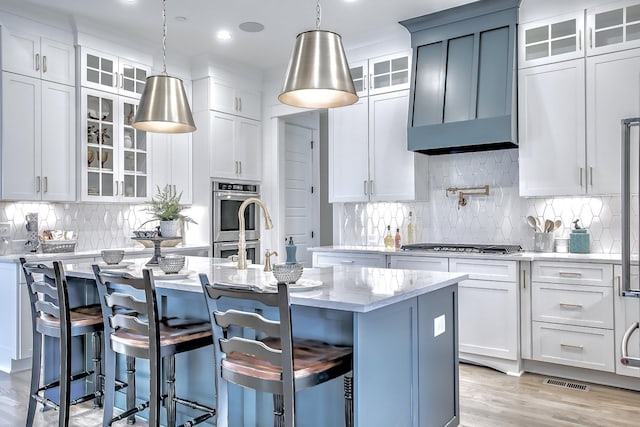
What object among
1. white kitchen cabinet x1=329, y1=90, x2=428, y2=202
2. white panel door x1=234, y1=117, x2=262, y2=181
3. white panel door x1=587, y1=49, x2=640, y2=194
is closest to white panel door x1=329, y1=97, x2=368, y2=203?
white kitchen cabinet x1=329, y1=90, x2=428, y2=202

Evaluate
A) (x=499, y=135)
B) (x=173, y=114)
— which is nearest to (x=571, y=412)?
(x=499, y=135)

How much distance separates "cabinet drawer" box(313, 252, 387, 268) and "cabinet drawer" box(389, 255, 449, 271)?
109 mm

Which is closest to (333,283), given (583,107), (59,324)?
(59,324)

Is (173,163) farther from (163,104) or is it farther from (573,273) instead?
(573,273)

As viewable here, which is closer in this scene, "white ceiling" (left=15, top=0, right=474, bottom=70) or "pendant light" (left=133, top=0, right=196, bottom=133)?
"pendant light" (left=133, top=0, right=196, bottom=133)

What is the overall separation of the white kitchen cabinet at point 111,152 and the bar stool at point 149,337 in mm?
2571

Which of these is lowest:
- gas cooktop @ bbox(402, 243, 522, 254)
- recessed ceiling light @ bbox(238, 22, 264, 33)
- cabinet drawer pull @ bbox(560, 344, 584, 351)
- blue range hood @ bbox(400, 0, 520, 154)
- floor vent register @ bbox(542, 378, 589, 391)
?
floor vent register @ bbox(542, 378, 589, 391)

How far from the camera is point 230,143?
19.1 feet

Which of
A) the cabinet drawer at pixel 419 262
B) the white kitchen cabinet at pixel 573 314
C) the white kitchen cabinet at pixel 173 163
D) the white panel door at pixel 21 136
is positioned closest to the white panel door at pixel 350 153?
the cabinet drawer at pixel 419 262

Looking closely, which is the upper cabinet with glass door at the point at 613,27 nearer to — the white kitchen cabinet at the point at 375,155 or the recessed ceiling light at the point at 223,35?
the white kitchen cabinet at the point at 375,155

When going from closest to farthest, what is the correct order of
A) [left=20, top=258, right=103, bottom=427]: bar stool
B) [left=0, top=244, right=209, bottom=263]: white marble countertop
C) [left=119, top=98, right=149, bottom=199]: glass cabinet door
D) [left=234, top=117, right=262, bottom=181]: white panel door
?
[left=20, top=258, right=103, bottom=427]: bar stool, [left=0, top=244, right=209, bottom=263]: white marble countertop, [left=119, top=98, right=149, bottom=199]: glass cabinet door, [left=234, top=117, right=262, bottom=181]: white panel door

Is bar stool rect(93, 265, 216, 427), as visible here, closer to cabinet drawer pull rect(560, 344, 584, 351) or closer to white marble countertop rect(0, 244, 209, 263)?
white marble countertop rect(0, 244, 209, 263)

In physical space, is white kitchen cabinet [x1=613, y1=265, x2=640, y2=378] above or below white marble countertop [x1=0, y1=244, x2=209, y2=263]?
below

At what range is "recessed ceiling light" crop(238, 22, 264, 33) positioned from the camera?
473cm
